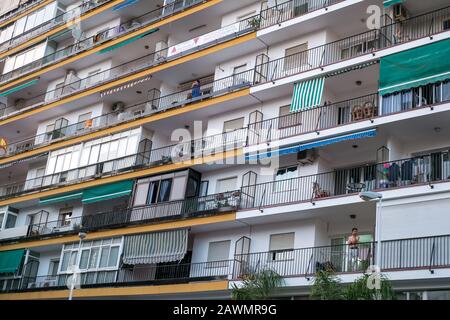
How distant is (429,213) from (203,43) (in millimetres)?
16267

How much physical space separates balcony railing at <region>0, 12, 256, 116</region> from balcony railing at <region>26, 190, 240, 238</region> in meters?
8.44

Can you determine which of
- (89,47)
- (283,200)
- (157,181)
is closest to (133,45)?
(89,47)

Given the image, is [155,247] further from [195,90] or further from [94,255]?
[195,90]

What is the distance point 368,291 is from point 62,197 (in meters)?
23.0

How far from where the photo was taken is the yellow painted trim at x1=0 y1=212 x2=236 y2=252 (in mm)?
28984

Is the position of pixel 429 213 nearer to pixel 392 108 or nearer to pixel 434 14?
pixel 392 108

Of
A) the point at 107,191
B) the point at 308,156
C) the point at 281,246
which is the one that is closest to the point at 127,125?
the point at 107,191

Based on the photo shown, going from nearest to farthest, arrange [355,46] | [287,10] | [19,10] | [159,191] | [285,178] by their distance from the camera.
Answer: [285,178] < [355,46] < [287,10] < [159,191] < [19,10]

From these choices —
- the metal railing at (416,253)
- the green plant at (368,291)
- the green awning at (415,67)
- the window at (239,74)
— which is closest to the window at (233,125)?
the window at (239,74)

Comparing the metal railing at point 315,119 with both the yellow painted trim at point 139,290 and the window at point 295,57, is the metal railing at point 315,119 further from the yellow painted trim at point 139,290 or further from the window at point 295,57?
the yellow painted trim at point 139,290

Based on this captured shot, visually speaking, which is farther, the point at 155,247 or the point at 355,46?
the point at 155,247

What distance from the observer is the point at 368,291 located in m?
20.0

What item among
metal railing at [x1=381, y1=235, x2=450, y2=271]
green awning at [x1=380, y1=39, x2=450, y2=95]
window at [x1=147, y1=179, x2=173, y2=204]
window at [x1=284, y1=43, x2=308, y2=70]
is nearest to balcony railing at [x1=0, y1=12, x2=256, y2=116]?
window at [x1=284, y1=43, x2=308, y2=70]

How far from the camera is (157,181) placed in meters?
33.1
